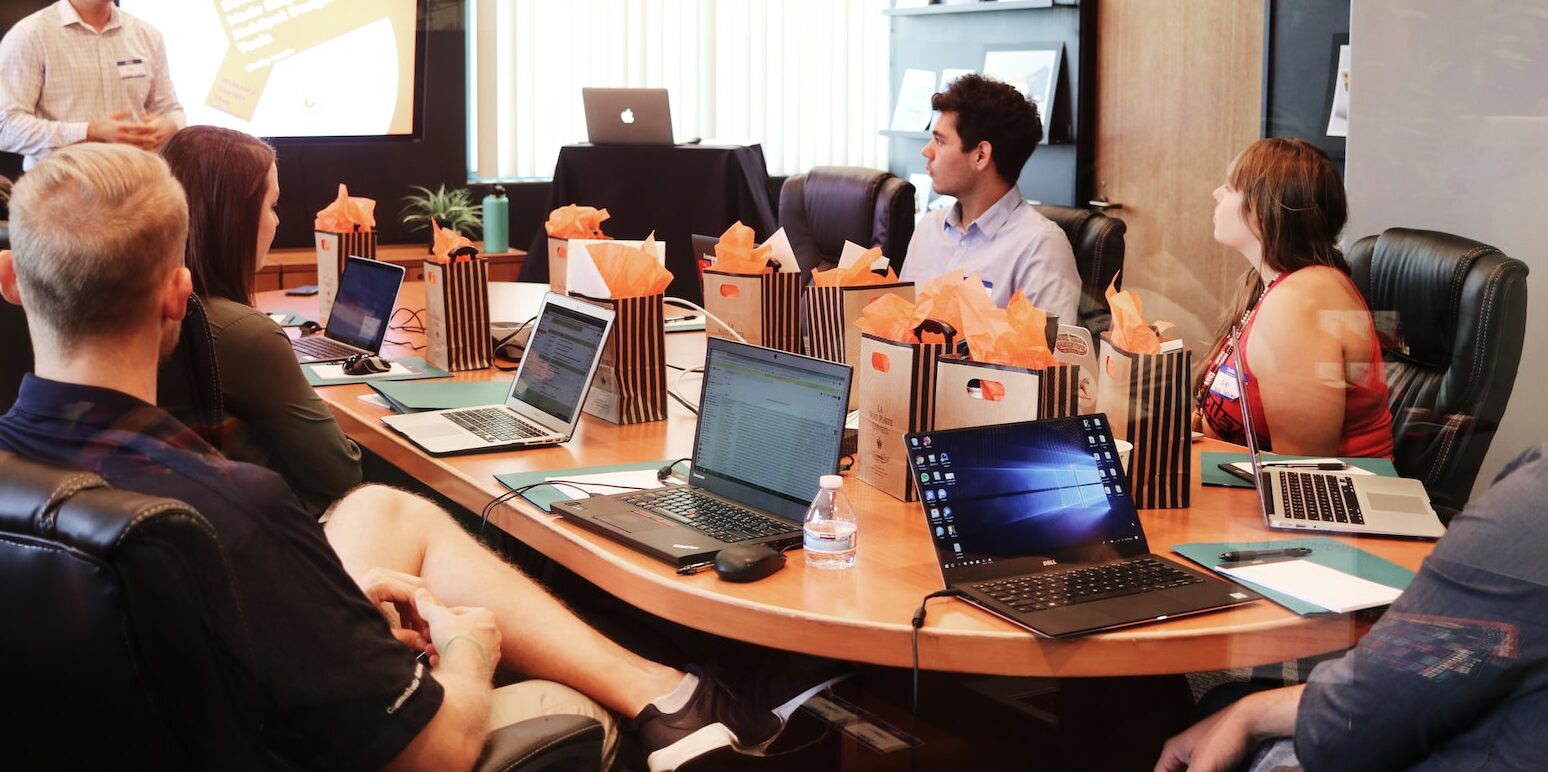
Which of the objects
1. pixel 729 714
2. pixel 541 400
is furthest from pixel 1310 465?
pixel 541 400

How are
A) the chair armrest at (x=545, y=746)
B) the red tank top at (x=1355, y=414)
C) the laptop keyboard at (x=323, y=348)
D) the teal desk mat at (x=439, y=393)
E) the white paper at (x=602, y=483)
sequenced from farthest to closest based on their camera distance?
the laptop keyboard at (x=323, y=348)
the teal desk mat at (x=439, y=393)
the red tank top at (x=1355, y=414)
the white paper at (x=602, y=483)
the chair armrest at (x=545, y=746)

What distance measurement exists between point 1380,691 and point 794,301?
1.63 meters

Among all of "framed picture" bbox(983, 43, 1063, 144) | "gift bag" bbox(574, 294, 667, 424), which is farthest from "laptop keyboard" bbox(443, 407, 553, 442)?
"framed picture" bbox(983, 43, 1063, 144)

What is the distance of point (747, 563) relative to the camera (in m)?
1.63

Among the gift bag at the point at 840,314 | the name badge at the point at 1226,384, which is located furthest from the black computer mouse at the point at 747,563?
the name badge at the point at 1226,384

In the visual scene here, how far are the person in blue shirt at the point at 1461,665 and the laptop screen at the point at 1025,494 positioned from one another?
1.21 feet

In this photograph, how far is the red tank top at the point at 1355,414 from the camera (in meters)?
2.30

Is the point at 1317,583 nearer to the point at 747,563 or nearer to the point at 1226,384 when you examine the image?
the point at 747,563

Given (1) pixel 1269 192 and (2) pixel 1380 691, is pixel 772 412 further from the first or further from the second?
(1) pixel 1269 192

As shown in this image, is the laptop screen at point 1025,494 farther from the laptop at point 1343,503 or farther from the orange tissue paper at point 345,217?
the orange tissue paper at point 345,217

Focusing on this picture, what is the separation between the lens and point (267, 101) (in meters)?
3.50

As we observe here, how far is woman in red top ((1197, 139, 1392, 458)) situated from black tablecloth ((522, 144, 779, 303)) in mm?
1383

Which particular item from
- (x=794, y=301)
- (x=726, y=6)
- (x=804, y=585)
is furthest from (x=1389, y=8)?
(x=726, y=6)

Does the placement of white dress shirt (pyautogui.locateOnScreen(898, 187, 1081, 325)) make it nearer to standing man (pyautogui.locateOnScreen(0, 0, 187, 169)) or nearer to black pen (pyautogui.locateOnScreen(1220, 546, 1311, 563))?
black pen (pyautogui.locateOnScreen(1220, 546, 1311, 563))
